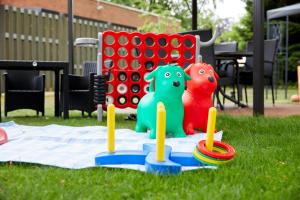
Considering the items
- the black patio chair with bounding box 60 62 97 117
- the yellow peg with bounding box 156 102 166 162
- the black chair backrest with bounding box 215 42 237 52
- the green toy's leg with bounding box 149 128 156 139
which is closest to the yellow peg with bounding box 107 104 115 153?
the yellow peg with bounding box 156 102 166 162

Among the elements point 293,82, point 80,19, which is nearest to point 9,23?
point 80,19

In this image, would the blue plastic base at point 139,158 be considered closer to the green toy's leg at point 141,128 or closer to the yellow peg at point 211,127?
the yellow peg at point 211,127

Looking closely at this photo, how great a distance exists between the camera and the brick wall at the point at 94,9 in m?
14.3

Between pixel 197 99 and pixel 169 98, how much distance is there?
383 mm

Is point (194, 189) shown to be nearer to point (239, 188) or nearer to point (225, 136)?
point (239, 188)

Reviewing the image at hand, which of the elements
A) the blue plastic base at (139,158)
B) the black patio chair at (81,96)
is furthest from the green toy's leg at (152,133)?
the black patio chair at (81,96)

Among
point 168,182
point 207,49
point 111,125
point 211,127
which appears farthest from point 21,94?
point 168,182

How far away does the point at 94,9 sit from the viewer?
1614 cm

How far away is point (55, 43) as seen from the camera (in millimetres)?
11961

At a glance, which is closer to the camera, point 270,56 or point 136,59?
point 136,59

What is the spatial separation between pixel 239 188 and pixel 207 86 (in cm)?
197

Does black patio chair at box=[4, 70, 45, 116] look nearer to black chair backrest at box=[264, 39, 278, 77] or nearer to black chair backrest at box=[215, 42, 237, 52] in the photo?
black chair backrest at box=[264, 39, 278, 77]

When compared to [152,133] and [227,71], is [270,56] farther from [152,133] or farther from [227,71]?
[152,133]

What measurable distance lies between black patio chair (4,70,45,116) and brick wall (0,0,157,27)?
869 cm
